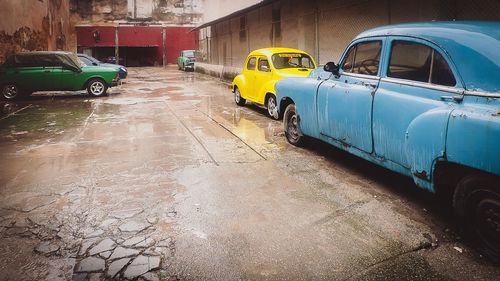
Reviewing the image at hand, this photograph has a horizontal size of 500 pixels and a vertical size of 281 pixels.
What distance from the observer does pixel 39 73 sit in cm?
1364

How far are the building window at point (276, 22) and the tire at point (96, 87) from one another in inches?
281

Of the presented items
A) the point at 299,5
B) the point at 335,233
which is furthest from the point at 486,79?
the point at 299,5

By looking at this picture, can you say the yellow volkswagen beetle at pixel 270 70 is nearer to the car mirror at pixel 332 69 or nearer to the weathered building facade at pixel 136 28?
the car mirror at pixel 332 69

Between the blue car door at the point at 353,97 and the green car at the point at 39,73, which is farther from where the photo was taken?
the green car at the point at 39,73

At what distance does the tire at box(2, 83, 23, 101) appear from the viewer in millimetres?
13625

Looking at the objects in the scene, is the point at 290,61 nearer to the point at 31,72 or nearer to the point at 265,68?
the point at 265,68

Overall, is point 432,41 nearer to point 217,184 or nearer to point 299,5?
point 217,184

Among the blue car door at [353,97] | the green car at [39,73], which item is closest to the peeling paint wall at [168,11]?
the green car at [39,73]

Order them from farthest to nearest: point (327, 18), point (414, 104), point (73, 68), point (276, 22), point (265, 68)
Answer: point (276, 22) < point (73, 68) < point (327, 18) < point (265, 68) < point (414, 104)

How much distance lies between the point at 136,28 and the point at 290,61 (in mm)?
32543

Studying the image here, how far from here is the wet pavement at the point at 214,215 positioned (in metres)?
2.93

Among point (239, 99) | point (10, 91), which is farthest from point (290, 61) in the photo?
Answer: point (10, 91)

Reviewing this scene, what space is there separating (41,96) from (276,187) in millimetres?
13642

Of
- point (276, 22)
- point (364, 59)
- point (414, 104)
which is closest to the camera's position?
point (414, 104)
